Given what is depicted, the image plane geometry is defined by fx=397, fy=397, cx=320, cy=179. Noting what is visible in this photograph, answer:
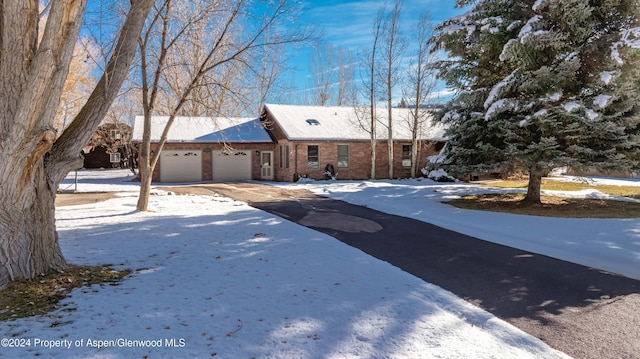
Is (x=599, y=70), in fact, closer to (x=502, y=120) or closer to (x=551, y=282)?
(x=502, y=120)

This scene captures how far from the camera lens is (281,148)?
2562cm

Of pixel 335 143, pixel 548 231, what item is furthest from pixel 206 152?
pixel 548 231

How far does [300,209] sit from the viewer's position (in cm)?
1259

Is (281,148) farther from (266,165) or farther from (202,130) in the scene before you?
(202,130)

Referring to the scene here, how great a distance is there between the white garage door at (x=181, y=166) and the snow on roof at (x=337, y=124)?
5716 millimetres

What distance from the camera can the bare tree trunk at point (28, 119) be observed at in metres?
4.18

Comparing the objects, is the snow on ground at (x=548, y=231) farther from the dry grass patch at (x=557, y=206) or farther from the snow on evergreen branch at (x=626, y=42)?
the snow on evergreen branch at (x=626, y=42)

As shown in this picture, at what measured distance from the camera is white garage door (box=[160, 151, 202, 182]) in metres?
24.3

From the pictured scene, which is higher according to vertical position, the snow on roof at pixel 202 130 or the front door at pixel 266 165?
the snow on roof at pixel 202 130

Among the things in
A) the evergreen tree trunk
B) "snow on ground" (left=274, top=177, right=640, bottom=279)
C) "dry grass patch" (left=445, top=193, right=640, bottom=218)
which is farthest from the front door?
the evergreen tree trunk

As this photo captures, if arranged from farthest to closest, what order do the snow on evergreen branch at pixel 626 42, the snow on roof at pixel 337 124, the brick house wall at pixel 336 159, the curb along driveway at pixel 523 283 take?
the snow on roof at pixel 337 124, the brick house wall at pixel 336 159, the snow on evergreen branch at pixel 626 42, the curb along driveway at pixel 523 283

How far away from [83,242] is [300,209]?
6.50 metres

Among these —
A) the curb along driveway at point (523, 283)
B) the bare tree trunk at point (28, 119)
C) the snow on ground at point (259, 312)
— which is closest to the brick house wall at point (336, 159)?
the curb along driveway at point (523, 283)

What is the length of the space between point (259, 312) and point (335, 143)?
21.0 metres
